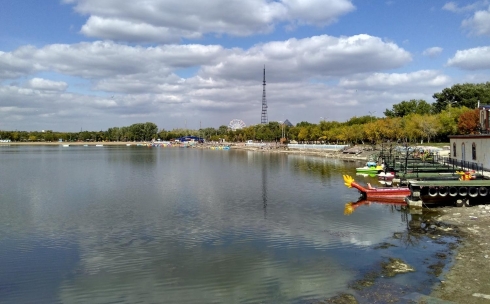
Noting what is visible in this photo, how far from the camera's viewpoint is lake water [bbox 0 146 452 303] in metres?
14.8

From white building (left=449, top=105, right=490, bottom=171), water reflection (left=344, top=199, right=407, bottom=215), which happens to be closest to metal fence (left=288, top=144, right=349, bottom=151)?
white building (left=449, top=105, right=490, bottom=171)

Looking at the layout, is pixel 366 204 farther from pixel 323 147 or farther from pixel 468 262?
pixel 323 147

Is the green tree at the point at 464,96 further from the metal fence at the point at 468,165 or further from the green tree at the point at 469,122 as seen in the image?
the metal fence at the point at 468,165

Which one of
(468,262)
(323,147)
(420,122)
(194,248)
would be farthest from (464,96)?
(194,248)

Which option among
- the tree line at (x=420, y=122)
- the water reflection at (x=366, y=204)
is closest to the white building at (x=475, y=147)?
the water reflection at (x=366, y=204)

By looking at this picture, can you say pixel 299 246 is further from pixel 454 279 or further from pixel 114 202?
pixel 114 202

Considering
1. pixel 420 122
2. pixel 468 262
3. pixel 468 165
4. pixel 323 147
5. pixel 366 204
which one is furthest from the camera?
pixel 323 147

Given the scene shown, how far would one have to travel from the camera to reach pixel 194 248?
20.1m

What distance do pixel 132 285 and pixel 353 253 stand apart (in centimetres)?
1003

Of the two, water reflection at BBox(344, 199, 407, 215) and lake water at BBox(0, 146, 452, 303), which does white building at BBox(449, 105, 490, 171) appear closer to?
water reflection at BBox(344, 199, 407, 215)

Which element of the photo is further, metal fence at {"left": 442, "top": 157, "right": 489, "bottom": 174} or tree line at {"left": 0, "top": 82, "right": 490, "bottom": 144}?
tree line at {"left": 0, "top": 82, "right": 490, "bottom": 144}

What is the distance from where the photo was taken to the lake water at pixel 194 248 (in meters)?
14.8

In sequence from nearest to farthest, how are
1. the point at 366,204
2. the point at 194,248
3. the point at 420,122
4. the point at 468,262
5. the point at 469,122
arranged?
the point at 468,262, the point at 194,248, the point at 366,204, the point at 469,122, the point at 420,122

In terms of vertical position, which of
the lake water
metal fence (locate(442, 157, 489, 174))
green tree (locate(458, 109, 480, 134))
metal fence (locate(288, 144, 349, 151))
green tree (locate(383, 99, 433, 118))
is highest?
green tree (locate(383, 99, 433, 118))
